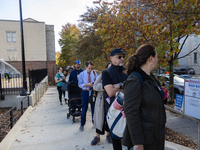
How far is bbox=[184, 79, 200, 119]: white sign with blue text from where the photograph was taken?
3715 millimetres

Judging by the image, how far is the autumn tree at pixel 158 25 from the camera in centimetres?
577

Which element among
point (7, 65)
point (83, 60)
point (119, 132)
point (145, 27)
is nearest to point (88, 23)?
point (83, 60)

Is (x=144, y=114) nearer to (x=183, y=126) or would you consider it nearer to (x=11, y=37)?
(x=183, y=126)

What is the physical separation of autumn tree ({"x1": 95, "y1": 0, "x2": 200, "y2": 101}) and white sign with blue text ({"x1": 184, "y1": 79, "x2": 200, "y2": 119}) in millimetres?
1628

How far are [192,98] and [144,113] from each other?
2.79 m

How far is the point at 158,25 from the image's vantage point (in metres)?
6.55

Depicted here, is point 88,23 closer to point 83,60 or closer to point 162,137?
point 83,60

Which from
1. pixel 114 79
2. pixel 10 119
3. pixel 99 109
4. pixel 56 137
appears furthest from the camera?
pixel 10 119

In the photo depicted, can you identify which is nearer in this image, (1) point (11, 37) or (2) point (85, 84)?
(2) point (85, 84)

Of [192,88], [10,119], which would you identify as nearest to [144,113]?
[192,88]

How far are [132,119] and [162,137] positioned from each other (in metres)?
0.45

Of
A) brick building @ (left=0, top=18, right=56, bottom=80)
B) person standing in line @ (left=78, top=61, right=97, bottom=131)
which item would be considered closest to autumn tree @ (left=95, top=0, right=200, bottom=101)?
person standing in line @ (left=78, top=61, right=97, bottom=131)

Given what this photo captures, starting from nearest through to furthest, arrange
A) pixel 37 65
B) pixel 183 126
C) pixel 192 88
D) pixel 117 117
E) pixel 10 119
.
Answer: pixel 117 117, pixel 192 88, pixel 10 119, pixel 183 126, pixel 37 65

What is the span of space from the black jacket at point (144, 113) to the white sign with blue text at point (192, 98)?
2434 mm
